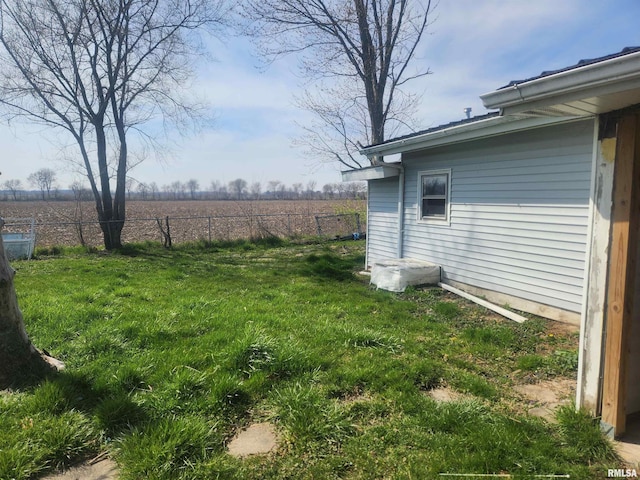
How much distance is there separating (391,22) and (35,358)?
1336 centimetres

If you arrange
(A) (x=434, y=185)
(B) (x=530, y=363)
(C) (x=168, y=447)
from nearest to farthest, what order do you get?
(C) (x=168, y=447) → (B) (x=530, y=363) → (A) (x=434, y=185)

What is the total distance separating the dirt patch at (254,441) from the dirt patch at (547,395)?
1.82 m

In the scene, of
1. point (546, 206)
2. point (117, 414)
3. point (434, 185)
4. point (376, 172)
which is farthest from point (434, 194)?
point (117, 414)

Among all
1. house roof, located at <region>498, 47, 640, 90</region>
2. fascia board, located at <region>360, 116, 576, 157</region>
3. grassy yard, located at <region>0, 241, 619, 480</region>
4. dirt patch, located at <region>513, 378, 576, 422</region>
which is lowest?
dirt patch, located at <region>513, 378, 576, 422</region>

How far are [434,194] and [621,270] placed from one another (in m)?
5.15

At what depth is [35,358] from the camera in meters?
3.19

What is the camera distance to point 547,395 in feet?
10.1

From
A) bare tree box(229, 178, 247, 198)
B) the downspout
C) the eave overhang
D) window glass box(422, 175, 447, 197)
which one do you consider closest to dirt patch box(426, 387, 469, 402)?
window glass box(422, 175, 447, 197)

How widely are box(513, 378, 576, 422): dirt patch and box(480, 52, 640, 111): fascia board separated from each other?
211 cm

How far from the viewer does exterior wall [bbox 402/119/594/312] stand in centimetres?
488

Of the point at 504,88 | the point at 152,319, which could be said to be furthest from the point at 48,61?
the point at 504,88

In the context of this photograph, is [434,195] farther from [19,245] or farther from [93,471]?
[19,245]

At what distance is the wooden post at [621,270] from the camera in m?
2.22

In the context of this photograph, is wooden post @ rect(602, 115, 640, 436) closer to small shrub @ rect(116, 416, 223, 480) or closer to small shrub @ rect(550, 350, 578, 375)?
small shrub @ rect(550, 350, 578, 375)
